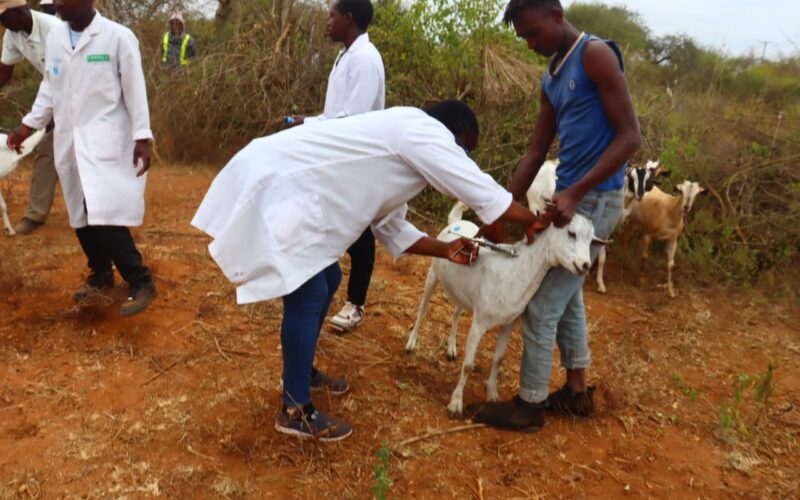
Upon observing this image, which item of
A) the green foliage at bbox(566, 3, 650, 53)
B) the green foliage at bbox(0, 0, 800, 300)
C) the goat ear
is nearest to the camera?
the goat ear

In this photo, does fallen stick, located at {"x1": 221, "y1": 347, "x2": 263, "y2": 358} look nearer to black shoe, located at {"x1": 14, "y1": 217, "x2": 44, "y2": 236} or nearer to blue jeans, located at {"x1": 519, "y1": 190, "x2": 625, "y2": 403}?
blue jeans, located at {"x1": 519, "y1": 190, "x2": 625, "y2": 403}

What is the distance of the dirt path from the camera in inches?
102

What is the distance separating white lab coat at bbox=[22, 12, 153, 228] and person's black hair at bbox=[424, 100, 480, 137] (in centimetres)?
179

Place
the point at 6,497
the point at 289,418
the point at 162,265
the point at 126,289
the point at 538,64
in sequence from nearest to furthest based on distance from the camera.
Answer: the point at 6,497 → the point at 289,418 → the point at 126,289 → the point at 162,265 → the point at 538,64

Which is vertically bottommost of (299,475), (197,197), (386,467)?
(197,197)

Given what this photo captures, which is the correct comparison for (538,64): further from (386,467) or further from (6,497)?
(6,497)

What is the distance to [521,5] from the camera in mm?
2488

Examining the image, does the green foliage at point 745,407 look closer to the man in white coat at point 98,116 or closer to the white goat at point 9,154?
the man in white coat at point 98,116

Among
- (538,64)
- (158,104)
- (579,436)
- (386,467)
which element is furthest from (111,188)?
(538,64)

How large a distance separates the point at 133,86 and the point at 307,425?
86.2 inches

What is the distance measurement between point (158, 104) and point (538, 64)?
525cm

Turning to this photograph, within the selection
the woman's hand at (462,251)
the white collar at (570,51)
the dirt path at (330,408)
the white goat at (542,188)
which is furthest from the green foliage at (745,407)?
the white goat at (542,188)

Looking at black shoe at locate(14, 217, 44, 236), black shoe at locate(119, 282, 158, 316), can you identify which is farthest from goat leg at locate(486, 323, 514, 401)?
black shoe at locate(14, 217, 44, 236)

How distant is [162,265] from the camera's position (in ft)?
15.3
